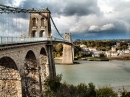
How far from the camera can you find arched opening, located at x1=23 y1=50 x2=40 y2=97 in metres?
19.5

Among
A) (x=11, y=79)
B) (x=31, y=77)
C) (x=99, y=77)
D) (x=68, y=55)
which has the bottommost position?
(x=99, y=77)

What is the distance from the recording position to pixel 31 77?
2019 centimetres

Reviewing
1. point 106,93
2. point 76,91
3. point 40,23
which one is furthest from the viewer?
point 40,23

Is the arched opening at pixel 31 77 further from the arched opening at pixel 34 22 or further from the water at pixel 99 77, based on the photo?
the arched opening at pixel 34 22

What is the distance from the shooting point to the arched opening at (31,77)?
19.5 metres

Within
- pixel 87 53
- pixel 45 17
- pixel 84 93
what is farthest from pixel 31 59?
pixel 87 53

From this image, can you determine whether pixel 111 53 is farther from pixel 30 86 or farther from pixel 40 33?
pixel 30 86

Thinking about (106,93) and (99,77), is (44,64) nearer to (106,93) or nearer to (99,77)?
(106,93)

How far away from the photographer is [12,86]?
1494cm

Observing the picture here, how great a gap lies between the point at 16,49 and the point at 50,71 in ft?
35.5

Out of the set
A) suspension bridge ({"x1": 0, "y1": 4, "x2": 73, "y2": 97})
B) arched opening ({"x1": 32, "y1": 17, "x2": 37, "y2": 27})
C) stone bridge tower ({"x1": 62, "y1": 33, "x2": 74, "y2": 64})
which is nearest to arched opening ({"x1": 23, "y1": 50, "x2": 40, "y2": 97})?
suspension bridge ({"x1": 0, "y1": 4, "x2": 73, "y2": 97})

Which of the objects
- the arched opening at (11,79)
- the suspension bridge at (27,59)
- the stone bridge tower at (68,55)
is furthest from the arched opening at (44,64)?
the stone bridge tower at (68,55)

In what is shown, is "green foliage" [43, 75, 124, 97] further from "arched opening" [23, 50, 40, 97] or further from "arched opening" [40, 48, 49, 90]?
"arched opening" [40, 48, 49, 90]

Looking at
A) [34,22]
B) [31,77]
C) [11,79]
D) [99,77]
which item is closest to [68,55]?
[99,77]
